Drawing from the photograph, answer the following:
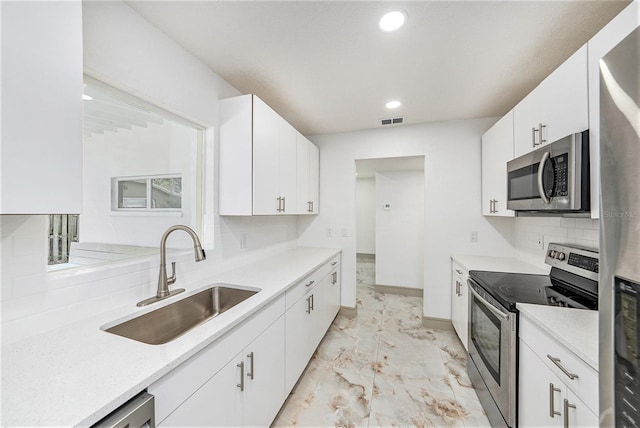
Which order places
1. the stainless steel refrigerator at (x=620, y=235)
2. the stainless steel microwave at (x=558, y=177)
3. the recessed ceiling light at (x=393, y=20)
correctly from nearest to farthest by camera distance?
the stainless steel refrigerator at (x=620, y=235) < the stainless steel microwave at (x=558, y=177) < the recessed ceiling light at (x=393, y=20)

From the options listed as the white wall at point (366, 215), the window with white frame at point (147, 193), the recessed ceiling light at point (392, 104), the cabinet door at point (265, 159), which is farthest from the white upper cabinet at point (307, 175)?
the white wall at point (366, 215)

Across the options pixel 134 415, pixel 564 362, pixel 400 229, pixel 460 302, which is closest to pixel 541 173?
pixel 564 362

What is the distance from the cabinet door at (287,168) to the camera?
2320 mm

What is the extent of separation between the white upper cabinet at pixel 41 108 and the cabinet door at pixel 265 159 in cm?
110

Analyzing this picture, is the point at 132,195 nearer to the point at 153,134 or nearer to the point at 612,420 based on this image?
the point at 153,134

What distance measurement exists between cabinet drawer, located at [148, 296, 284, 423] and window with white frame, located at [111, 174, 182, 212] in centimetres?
108

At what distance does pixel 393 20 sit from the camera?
1368 millimetres

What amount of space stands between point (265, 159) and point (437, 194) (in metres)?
2.05

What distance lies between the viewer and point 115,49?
1264 millimetres

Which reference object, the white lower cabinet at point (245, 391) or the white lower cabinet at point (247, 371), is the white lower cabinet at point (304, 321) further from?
the white lower cabinet at point (245, 391)

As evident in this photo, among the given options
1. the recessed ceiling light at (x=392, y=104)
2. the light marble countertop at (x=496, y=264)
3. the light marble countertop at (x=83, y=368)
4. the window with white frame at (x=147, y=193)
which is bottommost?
the light marble countertop at (x=83, y=368)

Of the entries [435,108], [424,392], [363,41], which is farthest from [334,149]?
[424,392]

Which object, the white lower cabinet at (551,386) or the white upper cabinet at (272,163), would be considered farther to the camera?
the white upper cabinet at (272,163)

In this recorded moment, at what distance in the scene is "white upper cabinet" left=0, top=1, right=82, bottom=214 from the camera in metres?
0.69
